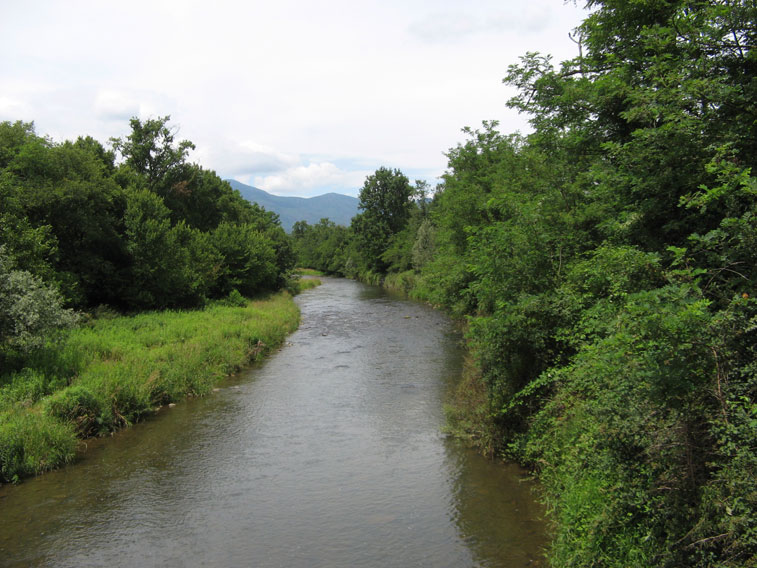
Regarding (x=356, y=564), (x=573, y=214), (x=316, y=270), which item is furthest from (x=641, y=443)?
(x=316, y=270)

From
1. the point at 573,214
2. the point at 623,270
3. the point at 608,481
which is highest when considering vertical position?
the point at 573,214

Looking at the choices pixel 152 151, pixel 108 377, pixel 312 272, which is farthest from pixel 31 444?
pixel 312 272

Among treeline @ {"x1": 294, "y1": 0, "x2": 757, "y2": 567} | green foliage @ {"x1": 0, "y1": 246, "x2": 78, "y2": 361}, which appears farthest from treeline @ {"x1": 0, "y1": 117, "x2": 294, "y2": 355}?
treeline @ {"x1": 294, "y1": 0, "x2": 757, "y2": 567}

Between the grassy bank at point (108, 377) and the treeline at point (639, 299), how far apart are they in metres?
10.3

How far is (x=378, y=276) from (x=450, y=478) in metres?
57.7

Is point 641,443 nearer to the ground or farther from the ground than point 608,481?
farther from the ground

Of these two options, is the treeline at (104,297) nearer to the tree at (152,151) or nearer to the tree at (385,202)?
the tree at (152,151)

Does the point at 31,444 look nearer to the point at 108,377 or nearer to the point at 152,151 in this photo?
the point at 108,377

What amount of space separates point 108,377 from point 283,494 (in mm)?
8019

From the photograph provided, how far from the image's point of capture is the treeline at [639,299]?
17.4ft

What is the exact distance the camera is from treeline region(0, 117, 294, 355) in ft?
47.8

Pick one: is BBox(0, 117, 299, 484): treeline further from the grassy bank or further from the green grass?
the green grass

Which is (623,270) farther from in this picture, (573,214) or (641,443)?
(573,214)

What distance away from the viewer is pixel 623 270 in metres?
7.14
